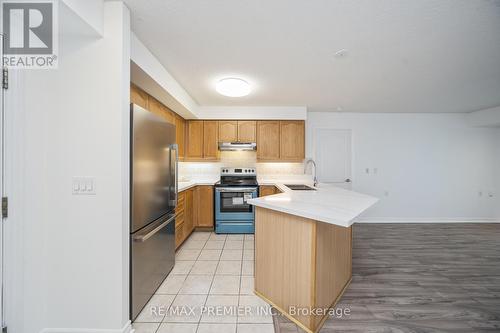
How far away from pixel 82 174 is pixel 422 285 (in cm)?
337

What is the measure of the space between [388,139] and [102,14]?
5187mm

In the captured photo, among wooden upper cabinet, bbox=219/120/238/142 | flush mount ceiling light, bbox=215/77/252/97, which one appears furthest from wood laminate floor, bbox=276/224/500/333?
wooden upper cabinet, bbox=219/120/238/142

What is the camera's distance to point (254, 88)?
9.87 ft

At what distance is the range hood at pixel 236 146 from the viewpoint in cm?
402

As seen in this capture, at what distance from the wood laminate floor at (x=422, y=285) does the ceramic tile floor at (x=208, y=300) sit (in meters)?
0.30

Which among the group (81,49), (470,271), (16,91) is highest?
(81,49)

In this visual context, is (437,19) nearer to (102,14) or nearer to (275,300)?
(102,14)

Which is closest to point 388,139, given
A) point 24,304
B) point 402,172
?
point 402,172

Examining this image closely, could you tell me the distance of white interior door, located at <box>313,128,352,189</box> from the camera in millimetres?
4574

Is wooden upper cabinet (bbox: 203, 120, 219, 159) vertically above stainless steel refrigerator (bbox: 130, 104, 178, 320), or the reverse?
wooden upper cabinet (bbox: 203, 120, 219, 159)

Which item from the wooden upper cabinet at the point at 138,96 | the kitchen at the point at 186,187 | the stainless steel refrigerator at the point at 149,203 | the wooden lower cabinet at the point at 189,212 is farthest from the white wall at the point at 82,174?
the wooden lower cabinet at the point at 189,212

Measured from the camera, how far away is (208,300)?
6.33ft

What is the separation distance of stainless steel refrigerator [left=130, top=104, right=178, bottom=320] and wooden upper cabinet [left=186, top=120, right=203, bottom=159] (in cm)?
182

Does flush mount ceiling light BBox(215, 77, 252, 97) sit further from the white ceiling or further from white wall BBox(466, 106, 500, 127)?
white wall BBox(466, 106, 500, 127)
